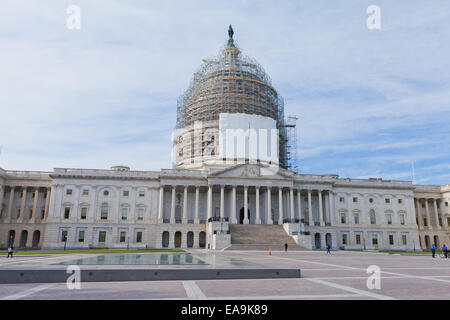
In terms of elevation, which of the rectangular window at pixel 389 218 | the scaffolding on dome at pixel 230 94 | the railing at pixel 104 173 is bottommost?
the rectangular window at pixel 389 218

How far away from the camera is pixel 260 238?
179ft

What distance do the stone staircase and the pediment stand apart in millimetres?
9547

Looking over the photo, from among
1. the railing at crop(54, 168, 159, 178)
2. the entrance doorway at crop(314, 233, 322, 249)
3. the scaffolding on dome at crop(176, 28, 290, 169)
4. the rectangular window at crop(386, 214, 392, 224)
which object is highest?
the scaffolding on dome at crop(176, 28, 290, 169)

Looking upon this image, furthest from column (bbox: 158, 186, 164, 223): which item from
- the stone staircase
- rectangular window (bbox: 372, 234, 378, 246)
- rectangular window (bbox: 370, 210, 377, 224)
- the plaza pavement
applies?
the plaza pavement

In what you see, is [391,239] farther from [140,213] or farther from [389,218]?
[140,213]

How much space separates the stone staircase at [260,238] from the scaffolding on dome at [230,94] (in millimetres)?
24876

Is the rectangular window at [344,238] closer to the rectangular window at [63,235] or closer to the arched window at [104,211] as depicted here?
the arched window at [104,211]

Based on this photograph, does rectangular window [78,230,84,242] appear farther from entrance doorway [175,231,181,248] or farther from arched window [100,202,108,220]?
entrance doorway [175,231,181,248]

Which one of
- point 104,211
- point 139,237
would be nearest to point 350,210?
point 139,237

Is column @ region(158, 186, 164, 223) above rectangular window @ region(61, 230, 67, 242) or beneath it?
above

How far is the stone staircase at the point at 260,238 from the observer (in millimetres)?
50688

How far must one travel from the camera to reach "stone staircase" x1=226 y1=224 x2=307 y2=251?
5069 cm

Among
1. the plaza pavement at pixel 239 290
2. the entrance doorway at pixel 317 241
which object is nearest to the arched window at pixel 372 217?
the entrance doorway at pixel 317 241

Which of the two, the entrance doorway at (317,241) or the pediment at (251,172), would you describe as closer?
the pediment at (251,172)
